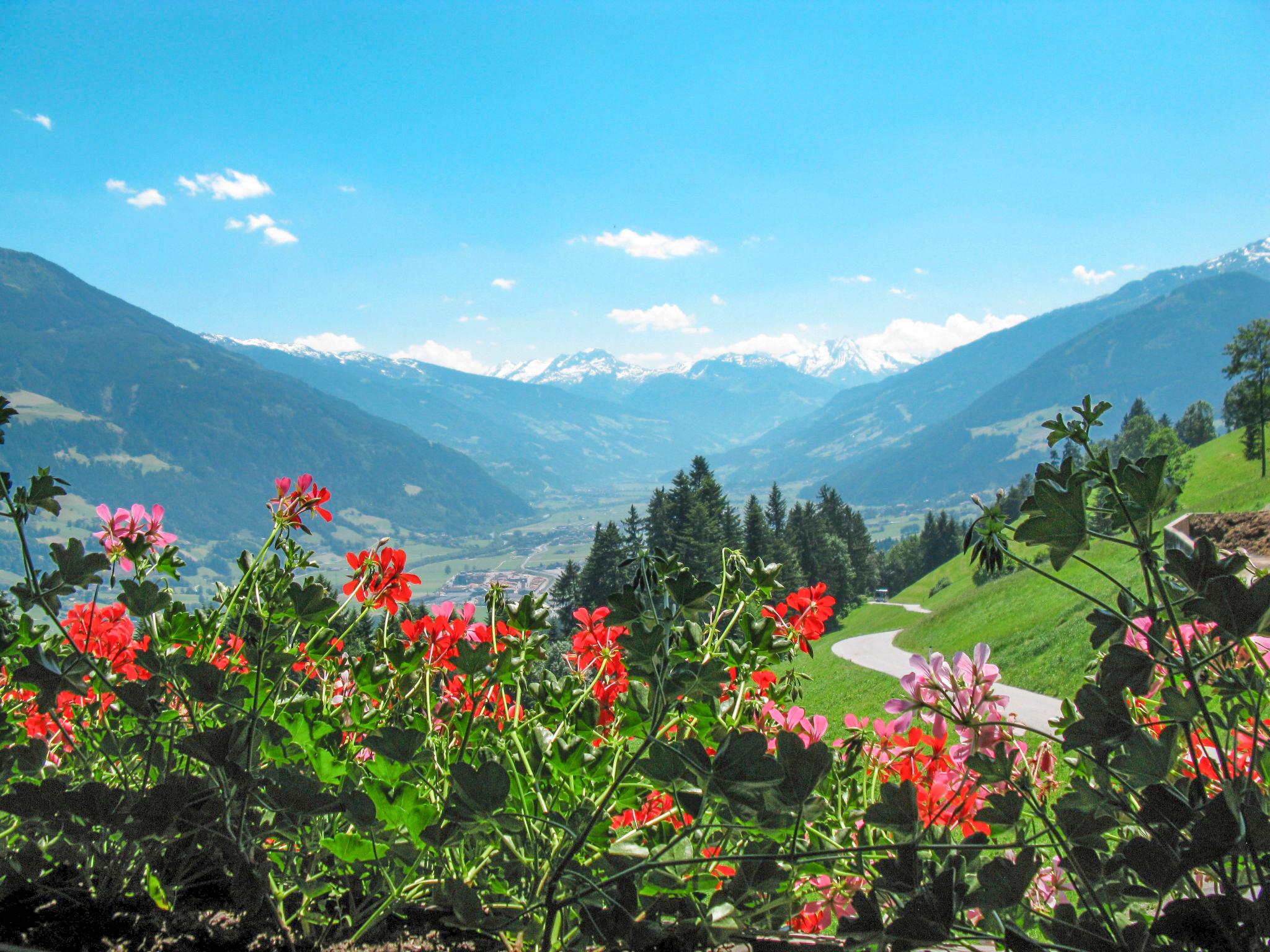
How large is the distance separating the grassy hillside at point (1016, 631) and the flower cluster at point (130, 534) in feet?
17.5

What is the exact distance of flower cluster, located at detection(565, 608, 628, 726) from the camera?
1.39 meters

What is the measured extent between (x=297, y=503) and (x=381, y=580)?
10.2 inches

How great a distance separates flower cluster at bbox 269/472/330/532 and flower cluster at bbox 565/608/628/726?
1.93 feet

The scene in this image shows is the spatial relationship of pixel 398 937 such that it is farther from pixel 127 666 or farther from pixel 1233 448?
pixel 1233 448

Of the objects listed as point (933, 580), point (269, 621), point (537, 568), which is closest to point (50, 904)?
point (269, 621)

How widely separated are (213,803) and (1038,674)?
17.2 m

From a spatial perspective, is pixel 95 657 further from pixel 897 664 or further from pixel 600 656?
pixel 897 664

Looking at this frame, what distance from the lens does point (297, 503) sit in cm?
152

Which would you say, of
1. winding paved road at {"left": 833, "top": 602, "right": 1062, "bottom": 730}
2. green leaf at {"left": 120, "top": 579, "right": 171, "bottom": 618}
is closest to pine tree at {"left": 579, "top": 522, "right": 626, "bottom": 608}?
winding paved road at {"left": 833, "top": 602, "right": 1062, "bottom": 730}

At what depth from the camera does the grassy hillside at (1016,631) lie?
49.4 feet

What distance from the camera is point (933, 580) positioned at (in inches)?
2290

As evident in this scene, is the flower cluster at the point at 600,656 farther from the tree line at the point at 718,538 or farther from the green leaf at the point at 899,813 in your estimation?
the tree line at the point at 718,538

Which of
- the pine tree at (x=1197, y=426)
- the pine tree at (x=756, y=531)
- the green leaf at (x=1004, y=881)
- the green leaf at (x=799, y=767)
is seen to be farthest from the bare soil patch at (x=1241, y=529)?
the pine tree at (x=1197, y=426)

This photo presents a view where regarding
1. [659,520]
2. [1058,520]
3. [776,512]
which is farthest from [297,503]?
[776,512]
